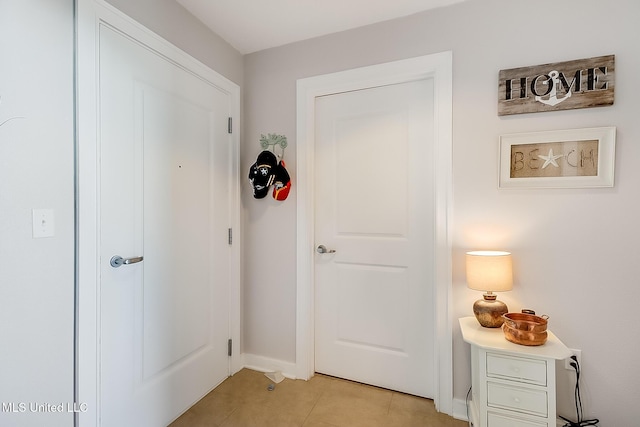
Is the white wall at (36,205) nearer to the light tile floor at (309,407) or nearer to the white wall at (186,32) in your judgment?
the white wall at (186,32)

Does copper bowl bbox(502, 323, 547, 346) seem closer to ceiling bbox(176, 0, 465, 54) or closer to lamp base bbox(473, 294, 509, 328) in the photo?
lamp base bbox(473, 294, 509, 328)

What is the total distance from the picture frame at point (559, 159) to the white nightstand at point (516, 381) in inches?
31.6

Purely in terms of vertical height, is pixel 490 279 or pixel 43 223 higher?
pixel 43 223

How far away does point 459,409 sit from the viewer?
5.63 feet

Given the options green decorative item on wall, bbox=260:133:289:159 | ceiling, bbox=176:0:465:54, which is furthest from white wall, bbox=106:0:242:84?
green decorative item on wall, bbox=260:133:289:159

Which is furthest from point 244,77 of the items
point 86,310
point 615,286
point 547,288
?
point 615,286

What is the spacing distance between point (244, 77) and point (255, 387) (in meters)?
2.29

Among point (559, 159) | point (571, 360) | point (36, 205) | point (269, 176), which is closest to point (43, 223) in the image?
point (36, 205)

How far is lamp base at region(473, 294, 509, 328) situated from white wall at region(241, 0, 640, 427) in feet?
0.54

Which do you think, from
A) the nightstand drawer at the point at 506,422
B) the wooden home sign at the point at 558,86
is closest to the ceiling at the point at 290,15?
the wooden home sign at the point at 558,86

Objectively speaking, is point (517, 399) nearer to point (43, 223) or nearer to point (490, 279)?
point (490, 279)

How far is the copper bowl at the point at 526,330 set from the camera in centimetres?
133

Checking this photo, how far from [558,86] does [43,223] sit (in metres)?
2.45

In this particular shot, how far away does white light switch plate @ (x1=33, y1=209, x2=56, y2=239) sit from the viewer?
1.11 meters
